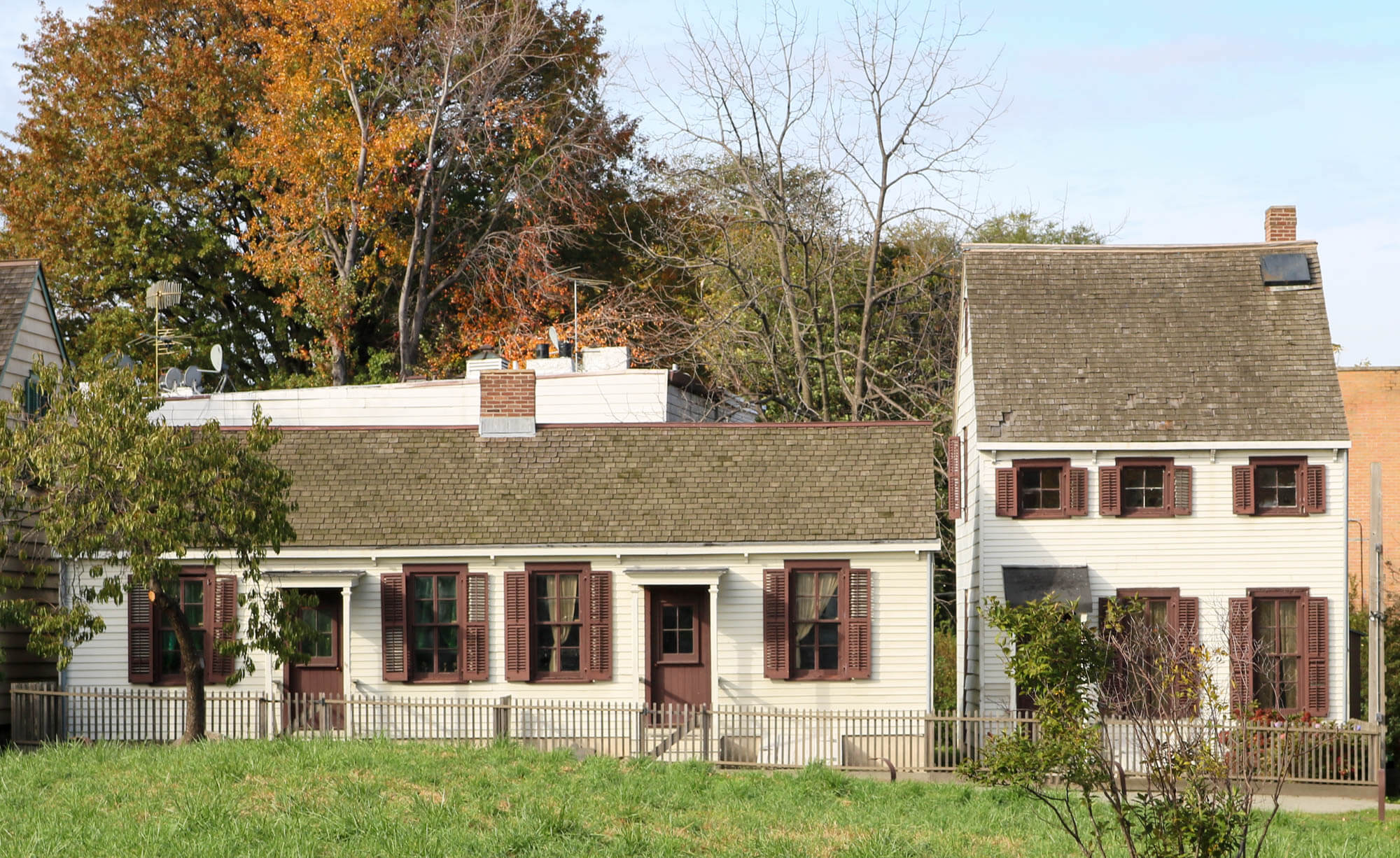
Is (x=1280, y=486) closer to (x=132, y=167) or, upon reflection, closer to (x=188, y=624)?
(x=188, y=624)

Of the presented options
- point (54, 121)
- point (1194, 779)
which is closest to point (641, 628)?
point (1194, 779)

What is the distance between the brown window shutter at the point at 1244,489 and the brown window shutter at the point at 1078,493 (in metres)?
2.41

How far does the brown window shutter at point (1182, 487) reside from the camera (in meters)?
24.2

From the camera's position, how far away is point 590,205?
125 feet

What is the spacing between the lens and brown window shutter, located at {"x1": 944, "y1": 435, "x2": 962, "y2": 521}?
2595cm

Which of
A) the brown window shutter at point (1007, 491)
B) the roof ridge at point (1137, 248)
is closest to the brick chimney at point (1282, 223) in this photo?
the roof ridge at point (1137, 248)

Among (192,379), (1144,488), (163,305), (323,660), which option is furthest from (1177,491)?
(163,305)

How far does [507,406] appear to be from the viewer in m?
24.3

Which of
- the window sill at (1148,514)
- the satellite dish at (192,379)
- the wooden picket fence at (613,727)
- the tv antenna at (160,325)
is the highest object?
the tv antenna at (160,325)

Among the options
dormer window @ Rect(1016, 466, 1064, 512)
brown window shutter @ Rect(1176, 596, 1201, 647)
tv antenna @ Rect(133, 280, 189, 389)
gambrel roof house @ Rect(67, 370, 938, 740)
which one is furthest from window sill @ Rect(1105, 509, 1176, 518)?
tv antenna @ Rect(133, 280, 189, 389)

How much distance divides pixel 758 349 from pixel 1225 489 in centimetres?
1355

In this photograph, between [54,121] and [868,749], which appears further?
[54,121]

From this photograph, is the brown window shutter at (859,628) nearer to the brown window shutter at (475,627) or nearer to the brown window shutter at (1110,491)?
the brown window shutter at (1110,491)

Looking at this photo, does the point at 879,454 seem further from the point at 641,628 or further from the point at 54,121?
the point at 54,121
